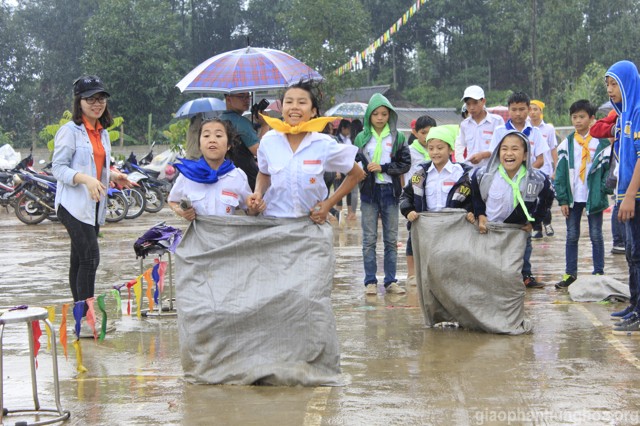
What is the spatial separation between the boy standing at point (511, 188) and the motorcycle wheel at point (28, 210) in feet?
40.1

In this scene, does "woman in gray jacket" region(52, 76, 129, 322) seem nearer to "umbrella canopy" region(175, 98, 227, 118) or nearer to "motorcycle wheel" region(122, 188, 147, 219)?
"umbrella canopy" region(175, 98, 227, 118)

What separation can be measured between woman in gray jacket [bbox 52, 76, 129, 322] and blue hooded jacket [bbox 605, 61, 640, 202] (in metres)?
3.59

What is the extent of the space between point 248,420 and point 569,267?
16.0 feet

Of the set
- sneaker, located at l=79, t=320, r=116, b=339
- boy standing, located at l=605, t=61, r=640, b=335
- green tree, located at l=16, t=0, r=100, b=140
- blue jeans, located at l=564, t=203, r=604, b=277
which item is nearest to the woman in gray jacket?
sneaker, located at l=79, t=320, r=116, b=339

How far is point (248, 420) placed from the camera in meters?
4.55

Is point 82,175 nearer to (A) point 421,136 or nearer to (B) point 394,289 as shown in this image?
(B) point 394,289

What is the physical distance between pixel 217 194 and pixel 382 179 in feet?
9.81

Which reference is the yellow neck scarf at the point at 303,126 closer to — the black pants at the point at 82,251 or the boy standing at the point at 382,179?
the black pants at the point at 82,251

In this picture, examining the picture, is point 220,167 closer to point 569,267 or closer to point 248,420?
point 248,420

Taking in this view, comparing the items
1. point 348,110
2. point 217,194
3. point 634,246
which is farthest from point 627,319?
point 348,110

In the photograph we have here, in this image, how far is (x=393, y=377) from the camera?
17.7ft

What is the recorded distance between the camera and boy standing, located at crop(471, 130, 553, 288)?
6750 millimetres

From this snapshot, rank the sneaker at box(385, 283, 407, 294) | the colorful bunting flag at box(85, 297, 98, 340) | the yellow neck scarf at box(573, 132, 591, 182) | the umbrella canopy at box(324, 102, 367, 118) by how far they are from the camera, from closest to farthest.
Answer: the colorful bunting flag at box(85, 297, 98, 340)
the sneaker at box(385, 283, 407, 294)
the yellow neck scarf at box(573, 132, 591, 182)
the umbrella canopy at box(324, 102, 367, 118)

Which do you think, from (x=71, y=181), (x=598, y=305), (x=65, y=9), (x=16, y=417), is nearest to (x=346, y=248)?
(x=598, y=305)
